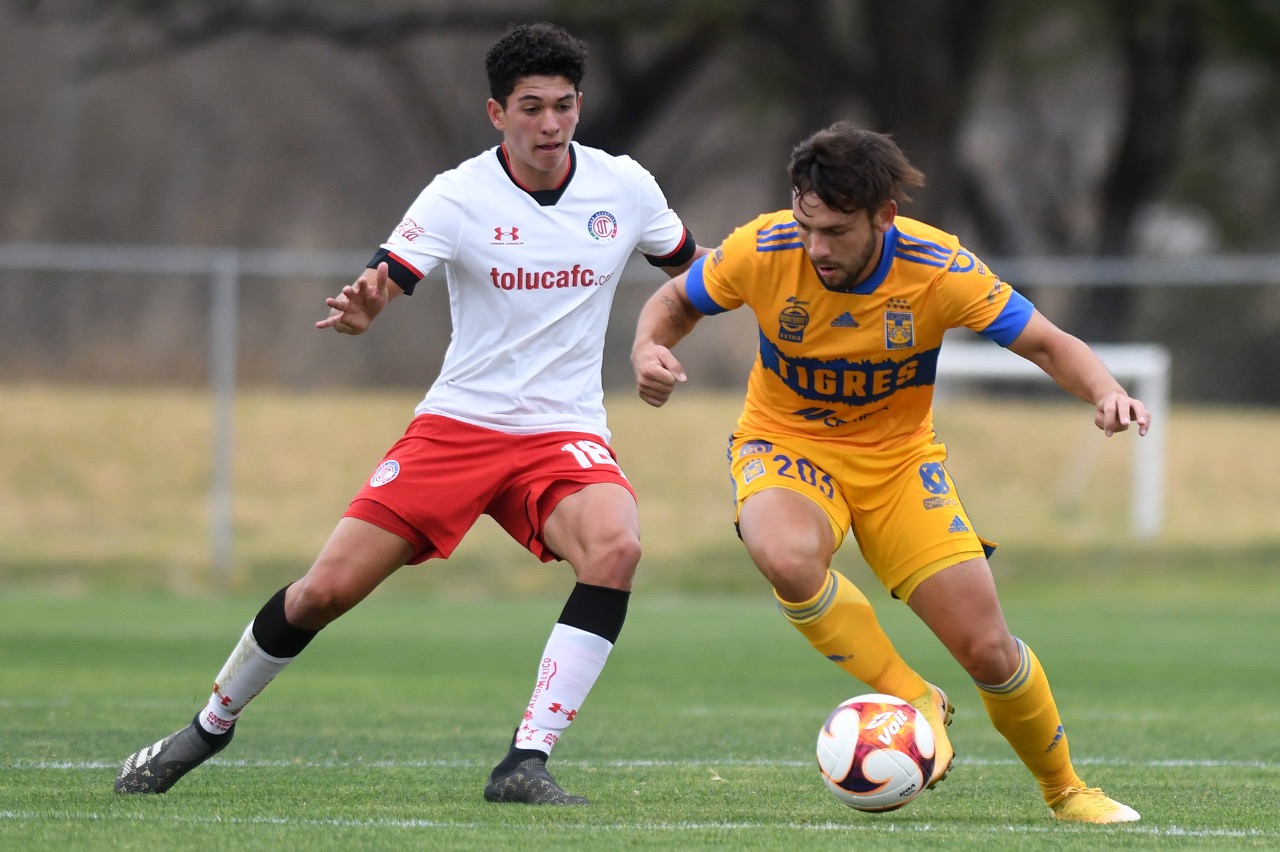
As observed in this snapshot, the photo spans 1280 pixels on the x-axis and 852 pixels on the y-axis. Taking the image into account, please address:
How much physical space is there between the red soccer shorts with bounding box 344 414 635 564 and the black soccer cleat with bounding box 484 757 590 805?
0.69 meters

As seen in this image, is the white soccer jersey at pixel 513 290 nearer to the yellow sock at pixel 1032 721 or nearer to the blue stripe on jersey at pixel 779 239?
the blue stripe on jersey at pixel 779 239

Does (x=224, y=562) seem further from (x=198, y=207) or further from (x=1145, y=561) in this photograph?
(x=198, y=207)

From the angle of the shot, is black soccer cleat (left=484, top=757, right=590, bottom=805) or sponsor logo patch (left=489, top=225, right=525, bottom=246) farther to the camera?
sponsor logo patch (left=489, top=225, right=525, bottom=246)

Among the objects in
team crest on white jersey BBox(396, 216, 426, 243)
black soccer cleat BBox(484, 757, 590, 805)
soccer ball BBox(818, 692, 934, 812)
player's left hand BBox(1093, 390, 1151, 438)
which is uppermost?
team crest on white jersey BBox(396, 216, 426, 243)

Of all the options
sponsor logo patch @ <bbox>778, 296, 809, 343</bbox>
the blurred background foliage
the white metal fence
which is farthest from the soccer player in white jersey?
the blurred background foliage

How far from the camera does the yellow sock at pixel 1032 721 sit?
5.36 metres

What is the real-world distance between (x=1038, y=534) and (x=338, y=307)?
12.1m

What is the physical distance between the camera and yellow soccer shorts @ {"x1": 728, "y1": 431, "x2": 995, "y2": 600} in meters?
5.51

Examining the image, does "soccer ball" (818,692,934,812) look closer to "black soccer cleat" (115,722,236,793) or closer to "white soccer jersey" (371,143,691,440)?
"white soccer jersey" (371,143,691,440)

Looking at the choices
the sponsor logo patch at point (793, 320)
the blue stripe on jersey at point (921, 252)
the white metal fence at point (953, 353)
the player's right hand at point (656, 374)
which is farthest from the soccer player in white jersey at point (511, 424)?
the white metal fence at point (953, 353)

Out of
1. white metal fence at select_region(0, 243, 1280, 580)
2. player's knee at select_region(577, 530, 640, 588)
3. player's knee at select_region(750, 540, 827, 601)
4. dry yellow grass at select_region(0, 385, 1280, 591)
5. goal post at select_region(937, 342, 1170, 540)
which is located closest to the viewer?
player's knee at select_region(750, 540, 827, 601)

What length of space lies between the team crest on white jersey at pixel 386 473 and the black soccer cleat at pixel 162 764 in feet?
3.04

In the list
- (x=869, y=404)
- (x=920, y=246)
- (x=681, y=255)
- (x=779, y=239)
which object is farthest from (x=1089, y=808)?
(x=681, y=255)

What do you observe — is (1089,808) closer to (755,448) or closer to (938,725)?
(938,725)
